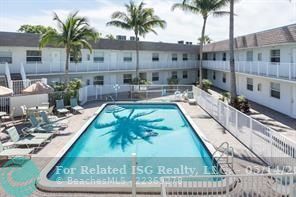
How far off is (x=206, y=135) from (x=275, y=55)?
42.1 ft

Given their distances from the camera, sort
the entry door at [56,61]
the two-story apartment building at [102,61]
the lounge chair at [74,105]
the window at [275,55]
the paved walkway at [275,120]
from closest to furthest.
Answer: the paved walkway at [275,120], the lounge chair at [74,105], the window at [275,55], the two-story apartment building at [102,61], the entry door at [56,61]

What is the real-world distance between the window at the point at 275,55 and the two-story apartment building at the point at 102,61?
17.7m

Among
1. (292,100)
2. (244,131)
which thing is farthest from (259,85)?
(244,131)

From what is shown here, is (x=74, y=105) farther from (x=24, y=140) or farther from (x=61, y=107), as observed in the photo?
(x=24, y=140)

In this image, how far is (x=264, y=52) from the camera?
25766 mm

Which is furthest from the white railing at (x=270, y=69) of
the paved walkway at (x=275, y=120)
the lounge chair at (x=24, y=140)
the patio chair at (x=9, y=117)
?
the patio chair at (x=9, y=117)

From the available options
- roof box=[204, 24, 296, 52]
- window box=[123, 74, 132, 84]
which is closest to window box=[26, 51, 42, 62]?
window box=[123, 74, 132, 84]

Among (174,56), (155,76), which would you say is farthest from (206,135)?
(174,56)

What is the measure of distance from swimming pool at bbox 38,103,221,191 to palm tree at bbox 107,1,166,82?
44.9ft

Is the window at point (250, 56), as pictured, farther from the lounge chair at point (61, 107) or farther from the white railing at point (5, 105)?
the white railing at point (5, 105)

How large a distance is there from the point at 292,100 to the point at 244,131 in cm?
931

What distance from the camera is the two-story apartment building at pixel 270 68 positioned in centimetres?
2019

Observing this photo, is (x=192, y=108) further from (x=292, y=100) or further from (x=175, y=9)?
(x=175, y=9)

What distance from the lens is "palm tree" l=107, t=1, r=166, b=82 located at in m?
32.5
